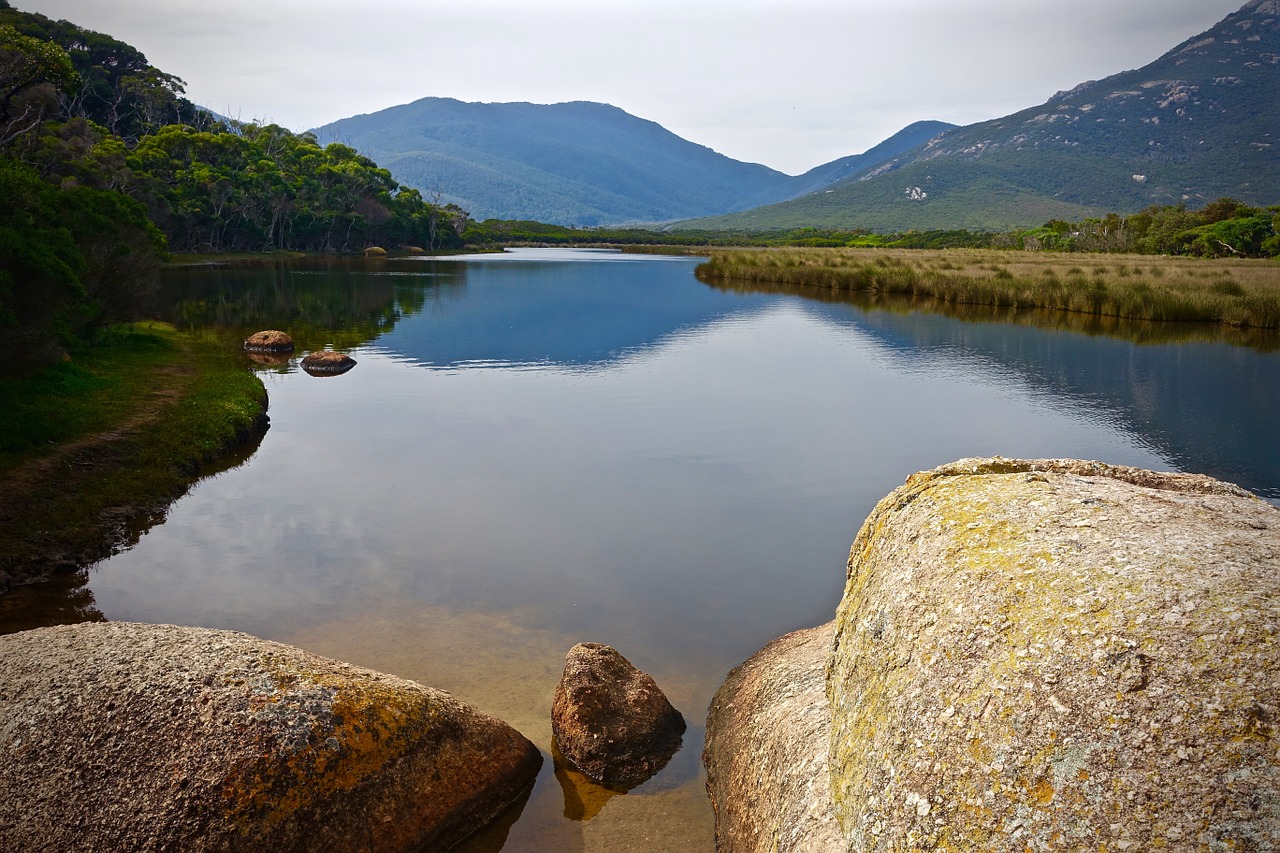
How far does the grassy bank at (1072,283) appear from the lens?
3572cm

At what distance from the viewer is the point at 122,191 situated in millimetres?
57250

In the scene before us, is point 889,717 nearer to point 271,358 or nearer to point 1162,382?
point 1162,382

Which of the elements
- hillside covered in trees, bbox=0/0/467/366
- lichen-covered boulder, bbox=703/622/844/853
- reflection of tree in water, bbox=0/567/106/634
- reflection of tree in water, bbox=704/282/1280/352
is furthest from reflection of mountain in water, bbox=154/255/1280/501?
reflection of tree in water, bbox=0/567/106/634

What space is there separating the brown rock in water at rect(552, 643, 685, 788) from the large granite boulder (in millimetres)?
3171

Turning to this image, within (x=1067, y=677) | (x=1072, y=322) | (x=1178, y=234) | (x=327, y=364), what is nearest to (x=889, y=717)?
(x=1067, y=677)

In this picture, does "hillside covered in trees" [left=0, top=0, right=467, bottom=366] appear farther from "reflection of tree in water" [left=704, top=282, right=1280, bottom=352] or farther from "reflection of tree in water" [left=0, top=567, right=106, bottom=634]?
"reflection of tree in water" [left=704, top=282, right=1280, bottom=352]

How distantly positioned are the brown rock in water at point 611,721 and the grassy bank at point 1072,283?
37265mm

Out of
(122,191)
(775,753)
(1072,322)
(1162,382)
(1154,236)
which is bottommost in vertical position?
(1162,382)

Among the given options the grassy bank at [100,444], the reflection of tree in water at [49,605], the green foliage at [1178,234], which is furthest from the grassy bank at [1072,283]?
the reflection of tree in water at [49,605]

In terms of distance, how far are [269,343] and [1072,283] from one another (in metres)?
39.1

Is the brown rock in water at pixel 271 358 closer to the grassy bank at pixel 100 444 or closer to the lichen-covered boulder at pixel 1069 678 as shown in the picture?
the grassy bank at pixel 100 444

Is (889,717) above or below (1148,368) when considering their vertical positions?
above

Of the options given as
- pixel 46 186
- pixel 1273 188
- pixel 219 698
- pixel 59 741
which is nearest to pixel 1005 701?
pixel 219 698

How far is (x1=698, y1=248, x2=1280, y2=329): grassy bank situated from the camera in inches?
Answer: 1406
